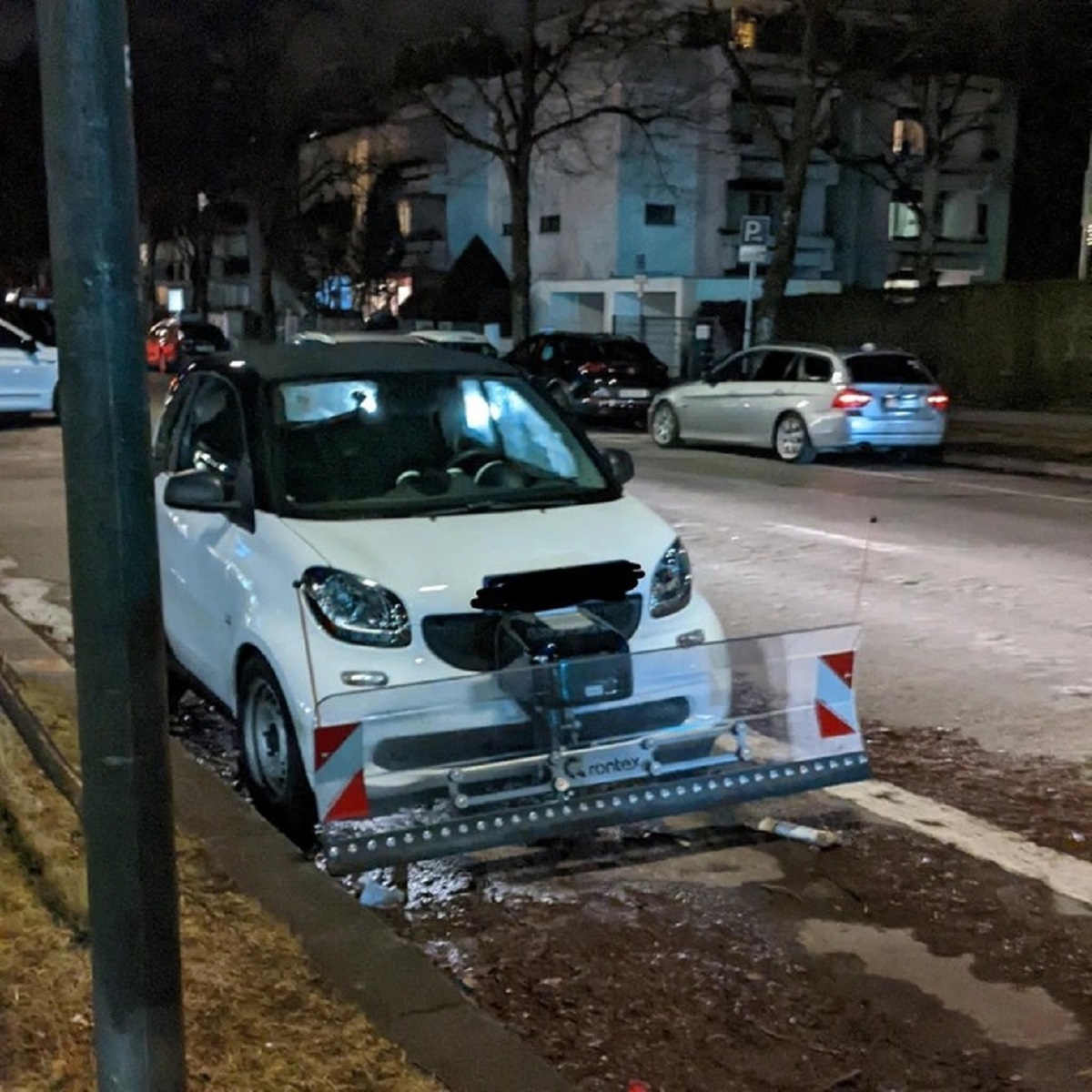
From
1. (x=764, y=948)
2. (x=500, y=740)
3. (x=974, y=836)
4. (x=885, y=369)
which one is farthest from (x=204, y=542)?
(x=885, y=369)

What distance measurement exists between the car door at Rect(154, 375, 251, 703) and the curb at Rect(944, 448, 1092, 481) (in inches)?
495

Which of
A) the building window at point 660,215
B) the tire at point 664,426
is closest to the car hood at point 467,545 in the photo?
the tire at point 664,426

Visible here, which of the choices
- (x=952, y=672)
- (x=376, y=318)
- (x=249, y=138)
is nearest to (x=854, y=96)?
(x=376, y=318)

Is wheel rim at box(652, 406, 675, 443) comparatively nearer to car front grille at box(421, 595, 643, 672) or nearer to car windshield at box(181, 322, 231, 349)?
car front grille at box(421, 595, 643, 672)

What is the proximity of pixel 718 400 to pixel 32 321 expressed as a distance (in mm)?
12648

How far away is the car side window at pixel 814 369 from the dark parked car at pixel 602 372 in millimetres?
5059

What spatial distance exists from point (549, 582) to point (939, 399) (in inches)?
551

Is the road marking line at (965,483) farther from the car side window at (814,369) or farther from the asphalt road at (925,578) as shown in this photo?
the car side window at (814,369)

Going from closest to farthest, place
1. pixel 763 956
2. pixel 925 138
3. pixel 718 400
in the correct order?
1. pixel 763 956
2. pixel 718 400
3. pixel 925 138

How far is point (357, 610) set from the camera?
5.05 m

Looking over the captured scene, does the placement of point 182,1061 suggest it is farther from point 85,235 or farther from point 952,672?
point 952,672

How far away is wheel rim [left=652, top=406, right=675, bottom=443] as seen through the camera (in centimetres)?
1978

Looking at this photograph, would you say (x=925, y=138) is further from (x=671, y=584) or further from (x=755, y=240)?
(x=671, y=584)

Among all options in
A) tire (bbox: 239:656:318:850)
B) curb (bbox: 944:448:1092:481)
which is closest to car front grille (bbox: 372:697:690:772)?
tire (bbox: 239:656:318:850)
